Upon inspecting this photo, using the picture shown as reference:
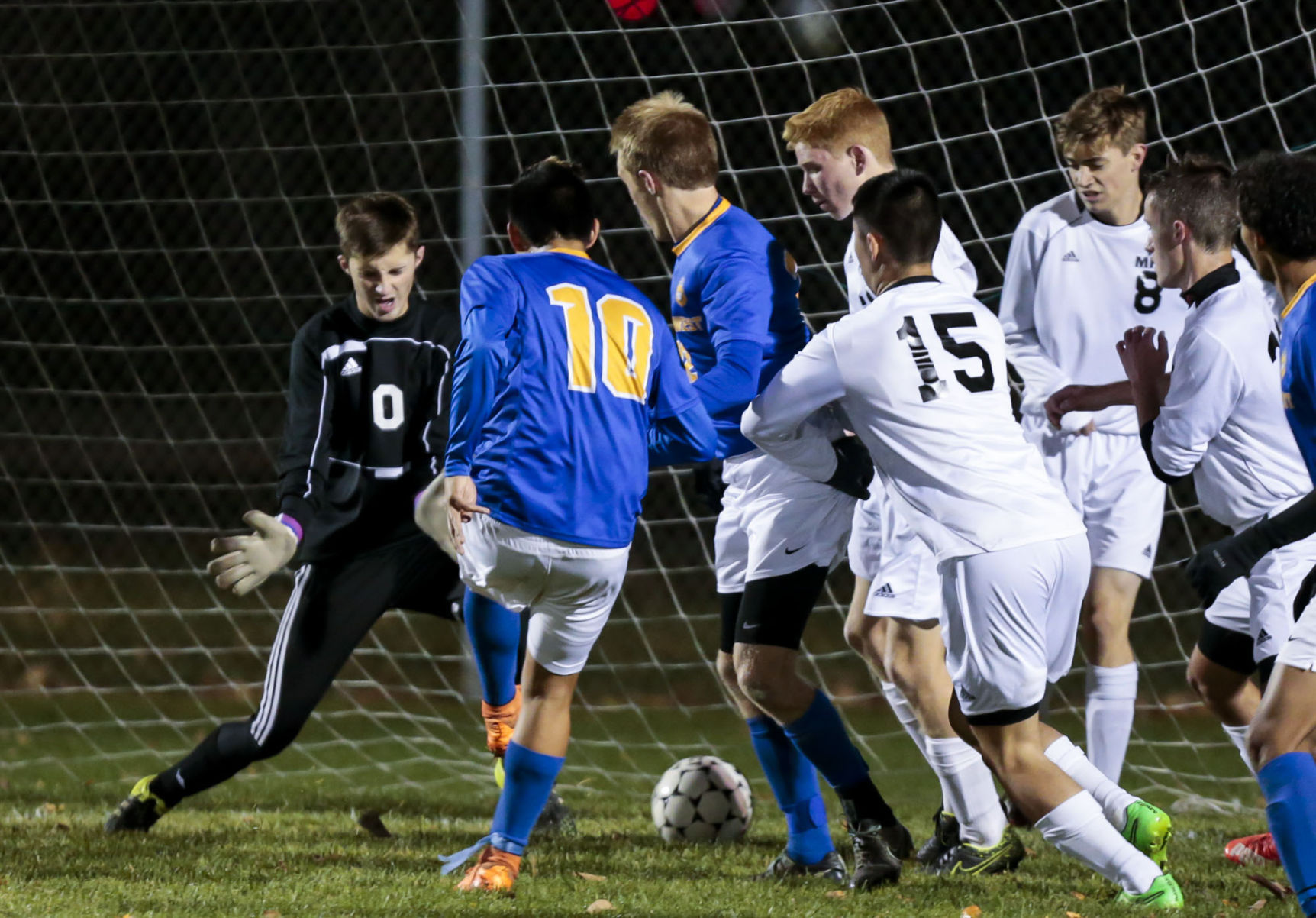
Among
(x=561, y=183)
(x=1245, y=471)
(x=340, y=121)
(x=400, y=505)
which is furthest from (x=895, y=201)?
(x=340, y=121)

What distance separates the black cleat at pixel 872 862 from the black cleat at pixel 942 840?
0.82 feet

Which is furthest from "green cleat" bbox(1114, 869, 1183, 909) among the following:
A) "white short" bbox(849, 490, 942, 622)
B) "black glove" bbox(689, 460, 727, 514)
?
"black glove" bbox(689, 460, 727, 514)

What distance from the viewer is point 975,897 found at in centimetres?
368

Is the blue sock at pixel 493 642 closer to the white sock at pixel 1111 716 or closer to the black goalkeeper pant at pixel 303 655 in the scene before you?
the black goalkeeper pant at pixel 303 655

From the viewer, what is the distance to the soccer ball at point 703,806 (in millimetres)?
4535

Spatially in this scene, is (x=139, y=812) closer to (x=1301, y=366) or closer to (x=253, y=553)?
(x=253, y=553)

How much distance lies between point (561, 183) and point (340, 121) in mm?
12209

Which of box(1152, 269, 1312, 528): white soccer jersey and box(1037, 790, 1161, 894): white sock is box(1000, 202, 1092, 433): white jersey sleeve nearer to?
box(1152, 269, 1312, 528): white soccer jersey

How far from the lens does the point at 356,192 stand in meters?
14.3

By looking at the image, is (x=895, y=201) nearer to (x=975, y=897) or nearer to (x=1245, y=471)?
(x=1245, y=471)

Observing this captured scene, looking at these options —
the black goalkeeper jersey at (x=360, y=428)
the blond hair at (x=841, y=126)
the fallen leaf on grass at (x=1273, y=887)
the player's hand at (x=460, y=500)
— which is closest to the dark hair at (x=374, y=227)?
the black goalkeeper jersey at (x=360, y=428)

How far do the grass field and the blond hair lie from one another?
1.95 meters

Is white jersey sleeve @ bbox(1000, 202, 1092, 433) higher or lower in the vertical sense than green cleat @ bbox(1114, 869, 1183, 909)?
higher

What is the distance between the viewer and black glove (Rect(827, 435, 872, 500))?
3.75 meters
